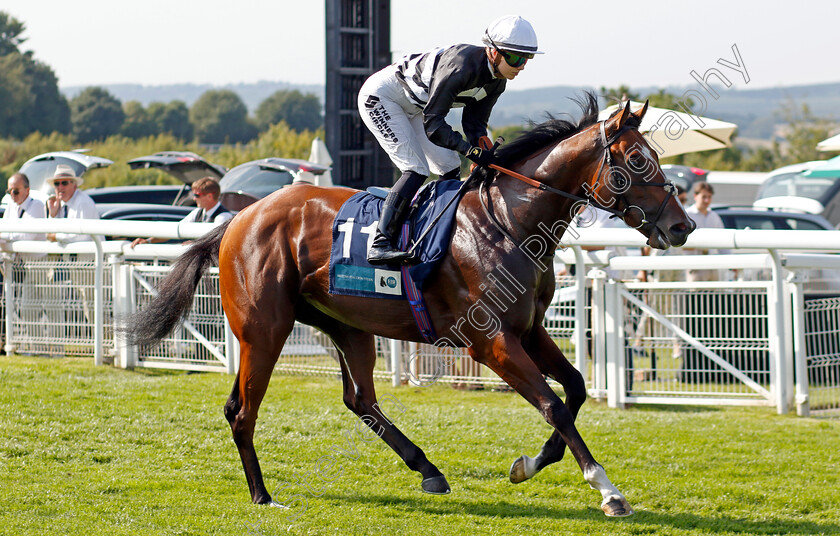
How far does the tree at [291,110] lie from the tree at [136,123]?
19.1 meters

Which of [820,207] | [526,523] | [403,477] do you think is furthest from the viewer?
[820,207]


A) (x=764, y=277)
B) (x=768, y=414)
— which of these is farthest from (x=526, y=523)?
(x=764, y=277)

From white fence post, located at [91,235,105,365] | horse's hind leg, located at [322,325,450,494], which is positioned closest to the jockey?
horse's hind leg, located at [322,325,450,494]

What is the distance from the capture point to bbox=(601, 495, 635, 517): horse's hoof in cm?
391

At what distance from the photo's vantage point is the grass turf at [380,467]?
Result: 4.38m

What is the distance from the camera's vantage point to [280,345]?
194 inches

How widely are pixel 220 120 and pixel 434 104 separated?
99.3 m

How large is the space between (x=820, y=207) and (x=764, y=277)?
1016cm

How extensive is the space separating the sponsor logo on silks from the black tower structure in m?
6.28

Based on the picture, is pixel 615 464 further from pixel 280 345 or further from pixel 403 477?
pixel 280 345

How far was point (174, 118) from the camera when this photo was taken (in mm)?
95750

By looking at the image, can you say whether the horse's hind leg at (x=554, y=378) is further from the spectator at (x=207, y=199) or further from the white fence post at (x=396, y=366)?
the spectator at (x=207, y=199)

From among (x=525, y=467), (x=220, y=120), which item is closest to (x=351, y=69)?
(x=525, y=467)

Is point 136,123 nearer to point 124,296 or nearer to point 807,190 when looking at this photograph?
point 807,190
